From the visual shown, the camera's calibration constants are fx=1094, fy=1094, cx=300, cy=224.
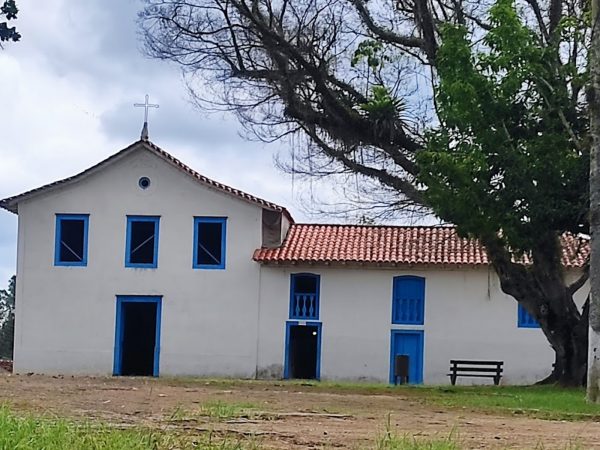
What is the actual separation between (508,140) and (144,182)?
15.7 metres

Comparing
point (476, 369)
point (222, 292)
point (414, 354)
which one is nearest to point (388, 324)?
point (414, 354)

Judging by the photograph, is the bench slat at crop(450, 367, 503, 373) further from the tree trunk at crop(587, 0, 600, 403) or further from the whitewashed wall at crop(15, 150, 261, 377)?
the tree trunk at crop(587, 0, 600, 403)

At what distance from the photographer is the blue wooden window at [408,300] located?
→ 32.8m

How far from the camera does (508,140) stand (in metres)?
20.6

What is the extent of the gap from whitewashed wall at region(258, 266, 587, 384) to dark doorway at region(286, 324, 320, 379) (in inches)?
17.5

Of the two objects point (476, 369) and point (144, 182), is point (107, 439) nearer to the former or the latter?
point (476, 369)

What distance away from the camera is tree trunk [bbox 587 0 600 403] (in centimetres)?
1777

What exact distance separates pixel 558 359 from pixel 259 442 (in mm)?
15970

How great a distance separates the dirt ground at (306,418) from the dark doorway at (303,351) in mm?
12845

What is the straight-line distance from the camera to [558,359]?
24.2 m

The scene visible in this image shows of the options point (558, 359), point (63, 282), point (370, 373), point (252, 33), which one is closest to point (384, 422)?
point (558, 359)

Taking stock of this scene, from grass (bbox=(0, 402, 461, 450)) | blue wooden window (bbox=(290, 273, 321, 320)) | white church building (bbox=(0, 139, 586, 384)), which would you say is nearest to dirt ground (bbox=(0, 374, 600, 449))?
grass (bbox=(0, 402, 461, 450))

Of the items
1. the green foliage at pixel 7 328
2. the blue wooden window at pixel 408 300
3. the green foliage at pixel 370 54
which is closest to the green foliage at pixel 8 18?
the green foliage at pixel 370 54

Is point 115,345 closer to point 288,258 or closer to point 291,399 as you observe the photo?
point 288,258
